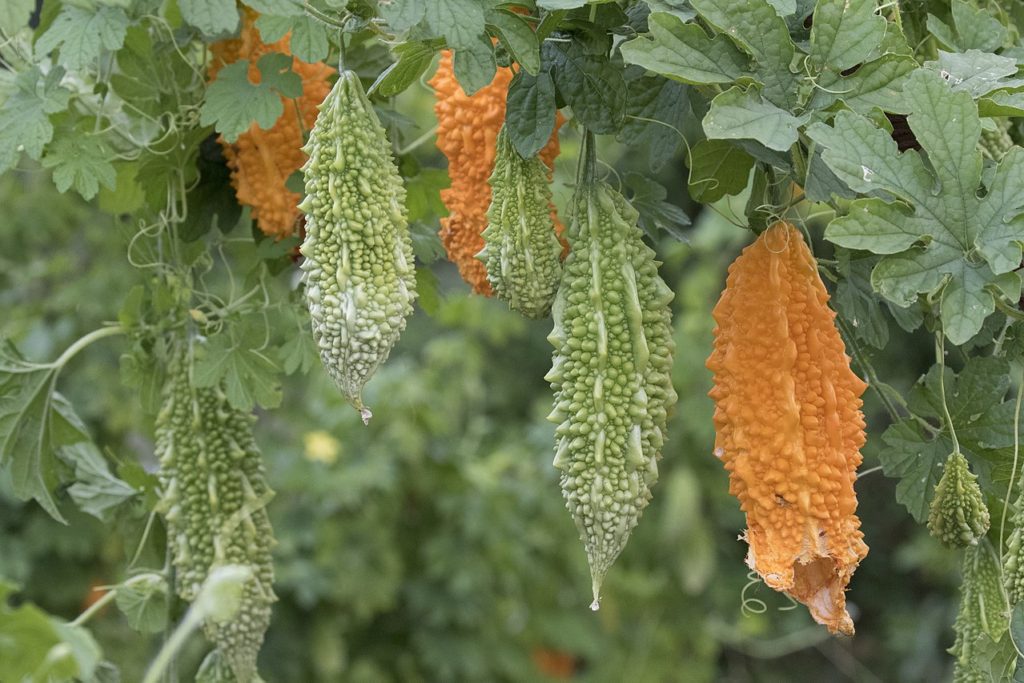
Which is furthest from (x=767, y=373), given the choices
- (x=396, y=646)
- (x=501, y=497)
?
(x=396, y=646)

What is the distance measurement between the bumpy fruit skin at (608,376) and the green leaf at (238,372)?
49 centimetres

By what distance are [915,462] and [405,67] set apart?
682 mm

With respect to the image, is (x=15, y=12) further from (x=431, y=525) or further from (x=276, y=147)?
(x=431, y=525)

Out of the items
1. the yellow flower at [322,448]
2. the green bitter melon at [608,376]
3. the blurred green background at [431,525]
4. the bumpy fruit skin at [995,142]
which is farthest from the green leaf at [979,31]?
the yellow flower at [322,448]

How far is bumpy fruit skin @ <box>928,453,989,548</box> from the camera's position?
1.20 metres

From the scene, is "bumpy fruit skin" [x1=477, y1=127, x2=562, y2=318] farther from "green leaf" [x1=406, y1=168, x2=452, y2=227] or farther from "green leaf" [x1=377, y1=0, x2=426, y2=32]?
"green leaf" [x1=406, y1=168, x2=452, y2=227]

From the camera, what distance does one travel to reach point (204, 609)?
33.3 inches

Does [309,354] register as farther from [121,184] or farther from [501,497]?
[501,497]

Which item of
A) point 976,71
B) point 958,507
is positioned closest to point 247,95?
point 976,71

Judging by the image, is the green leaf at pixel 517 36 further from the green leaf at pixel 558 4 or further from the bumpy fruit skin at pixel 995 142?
the bumpy fruit skin at pixel 995 142

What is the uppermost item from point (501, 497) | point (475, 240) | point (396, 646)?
point (475, 240)

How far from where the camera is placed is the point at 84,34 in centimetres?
127

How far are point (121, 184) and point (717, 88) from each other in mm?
928

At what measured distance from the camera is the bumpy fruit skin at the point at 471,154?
1318 millimetres
